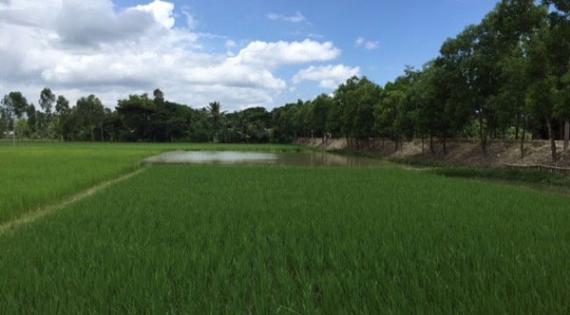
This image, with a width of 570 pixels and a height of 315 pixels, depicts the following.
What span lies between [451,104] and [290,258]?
26793 mm

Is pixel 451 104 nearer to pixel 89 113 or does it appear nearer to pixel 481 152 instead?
pixel 481 152

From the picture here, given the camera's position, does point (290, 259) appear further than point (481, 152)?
No

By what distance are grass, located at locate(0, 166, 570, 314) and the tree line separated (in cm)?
1044

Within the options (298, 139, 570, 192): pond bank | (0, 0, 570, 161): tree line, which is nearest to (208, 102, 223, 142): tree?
(0, 0, 570, 161): tree line

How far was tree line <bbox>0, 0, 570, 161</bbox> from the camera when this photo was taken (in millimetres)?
20969


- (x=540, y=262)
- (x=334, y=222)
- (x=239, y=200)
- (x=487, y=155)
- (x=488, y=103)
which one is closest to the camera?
(x=540, y=262)

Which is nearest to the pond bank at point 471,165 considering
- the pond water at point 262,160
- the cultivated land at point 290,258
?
the pond water at point 262,160

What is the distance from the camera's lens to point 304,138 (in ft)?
352

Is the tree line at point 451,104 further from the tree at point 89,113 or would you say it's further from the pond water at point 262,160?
the pond water at point 262,160

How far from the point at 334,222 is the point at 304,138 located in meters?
97.7

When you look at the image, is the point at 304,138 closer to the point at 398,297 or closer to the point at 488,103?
the point at 488,103

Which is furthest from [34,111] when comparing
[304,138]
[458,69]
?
[458,69]

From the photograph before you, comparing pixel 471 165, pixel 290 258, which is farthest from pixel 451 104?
pixel 290 258

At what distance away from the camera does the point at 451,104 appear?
31656 mm
